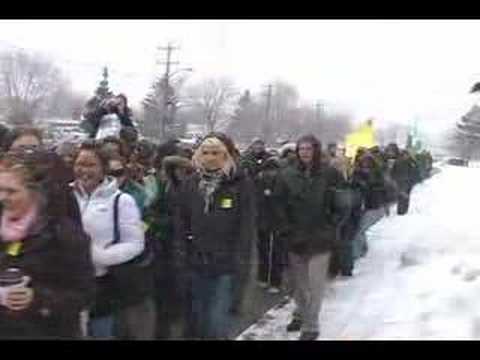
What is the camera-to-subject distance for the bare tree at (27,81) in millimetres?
2758

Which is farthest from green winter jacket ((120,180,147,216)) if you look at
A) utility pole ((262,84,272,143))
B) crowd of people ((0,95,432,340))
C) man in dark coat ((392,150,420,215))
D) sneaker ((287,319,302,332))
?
man in dark coat ((392,150,420,215))

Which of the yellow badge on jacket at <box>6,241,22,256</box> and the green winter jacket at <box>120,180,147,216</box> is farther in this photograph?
the green winter jacket at <box>120,180,147,216</box>

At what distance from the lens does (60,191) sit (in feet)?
8.55

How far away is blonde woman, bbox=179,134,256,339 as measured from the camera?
9.47 feet

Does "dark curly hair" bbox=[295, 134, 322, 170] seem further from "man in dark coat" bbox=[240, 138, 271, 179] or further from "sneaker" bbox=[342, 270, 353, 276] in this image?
"sneaker" bbox=[342, 270, 353, 276]

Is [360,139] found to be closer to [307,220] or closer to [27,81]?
[307,220]

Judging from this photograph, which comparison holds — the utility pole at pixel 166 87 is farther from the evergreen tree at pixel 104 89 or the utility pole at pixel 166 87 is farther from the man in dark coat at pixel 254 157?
the man in dark coat at pixel 254 157

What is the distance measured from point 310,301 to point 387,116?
83cm

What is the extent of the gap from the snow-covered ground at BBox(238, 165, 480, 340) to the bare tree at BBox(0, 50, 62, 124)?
138 cm

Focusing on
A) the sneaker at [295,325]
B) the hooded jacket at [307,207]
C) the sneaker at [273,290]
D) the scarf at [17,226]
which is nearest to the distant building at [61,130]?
the scarf at [17,226]

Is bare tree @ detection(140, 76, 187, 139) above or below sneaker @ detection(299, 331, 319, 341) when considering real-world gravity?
above

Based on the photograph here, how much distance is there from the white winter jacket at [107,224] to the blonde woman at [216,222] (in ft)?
0.80
